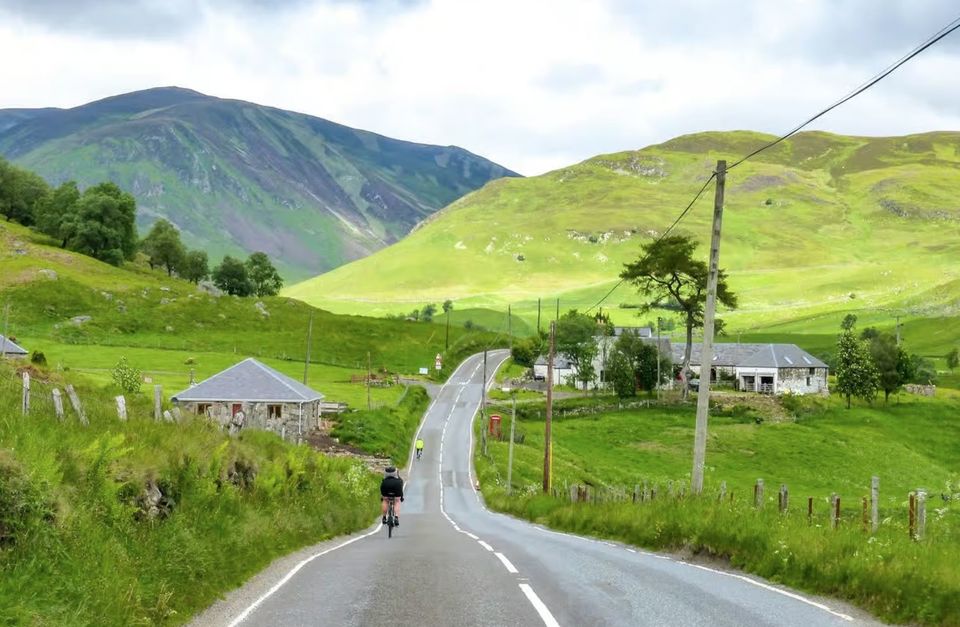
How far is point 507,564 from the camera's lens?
17.6m

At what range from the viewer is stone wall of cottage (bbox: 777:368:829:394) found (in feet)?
445

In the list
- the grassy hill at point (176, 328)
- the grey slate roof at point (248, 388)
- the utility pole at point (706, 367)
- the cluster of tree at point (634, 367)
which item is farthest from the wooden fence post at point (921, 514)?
the cluster of tree at point (634, 367)

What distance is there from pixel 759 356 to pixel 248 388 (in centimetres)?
→ 8836

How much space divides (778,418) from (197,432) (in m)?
89.7

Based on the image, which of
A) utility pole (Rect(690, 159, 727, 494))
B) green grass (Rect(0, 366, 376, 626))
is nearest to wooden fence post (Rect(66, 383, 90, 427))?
green grass (Rect(0, 366, 376, 626))

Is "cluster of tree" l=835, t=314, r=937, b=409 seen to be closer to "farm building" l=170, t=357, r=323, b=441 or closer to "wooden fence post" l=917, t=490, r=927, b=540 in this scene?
"farm building" l=170, t=357, r=323, b=441

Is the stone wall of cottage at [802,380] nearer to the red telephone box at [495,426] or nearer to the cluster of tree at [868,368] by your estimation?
the cluster of tree at [868,368]

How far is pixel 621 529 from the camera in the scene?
2631 centimetres

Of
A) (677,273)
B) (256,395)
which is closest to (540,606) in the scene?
(256,395)

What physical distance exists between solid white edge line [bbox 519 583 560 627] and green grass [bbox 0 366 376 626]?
4973 mm

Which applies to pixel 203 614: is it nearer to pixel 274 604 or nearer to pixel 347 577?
pixel 274 604

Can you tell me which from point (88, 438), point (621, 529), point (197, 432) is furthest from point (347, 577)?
point (621, 529)

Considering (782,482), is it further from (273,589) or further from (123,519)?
(123,519)

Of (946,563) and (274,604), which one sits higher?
(946,563)
